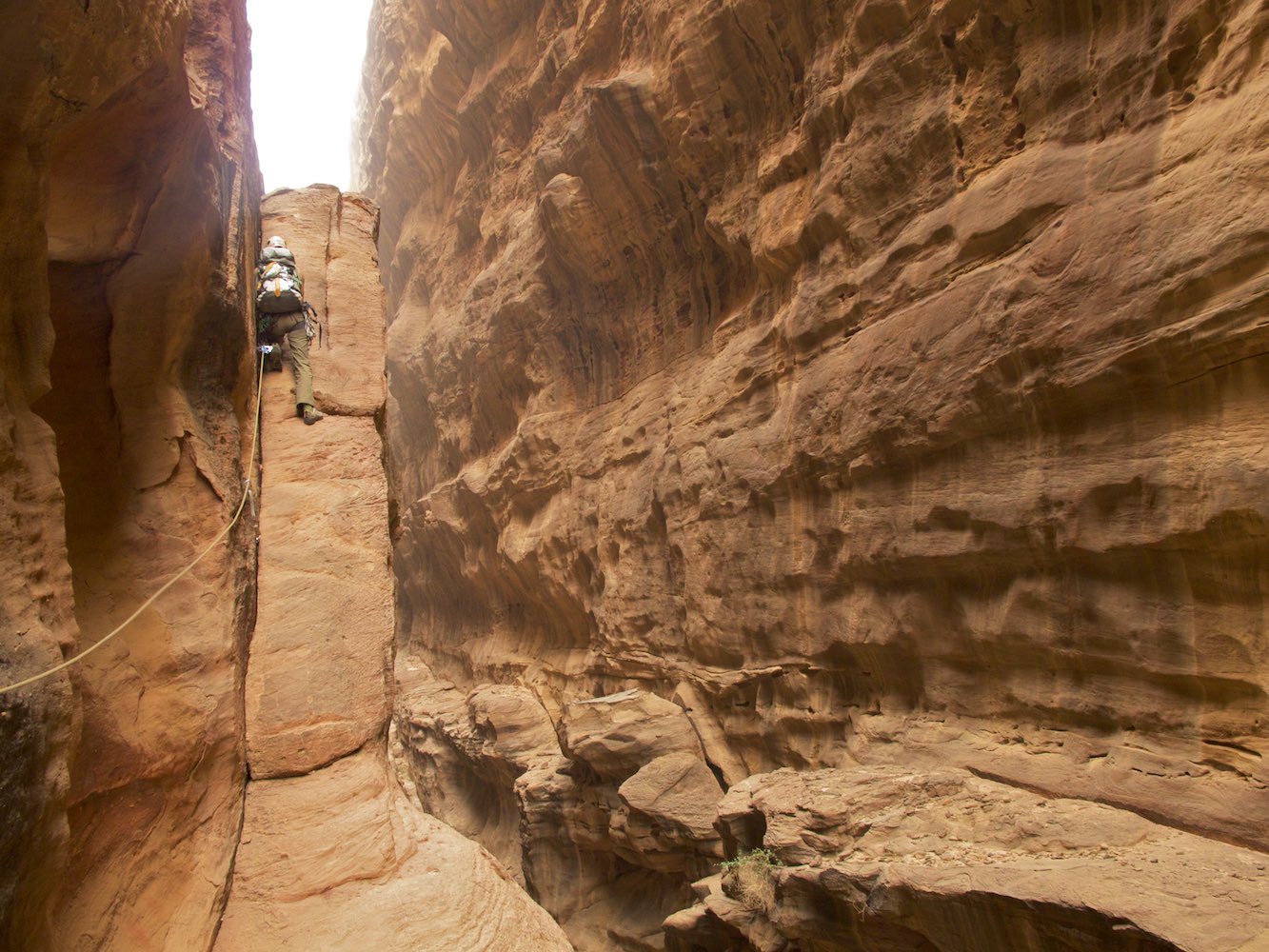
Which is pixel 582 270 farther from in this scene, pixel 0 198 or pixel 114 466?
pixel 0 198

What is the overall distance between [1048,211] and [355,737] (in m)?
6.53

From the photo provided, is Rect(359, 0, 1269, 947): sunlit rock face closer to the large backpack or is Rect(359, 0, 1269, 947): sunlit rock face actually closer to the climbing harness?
the climbing harness

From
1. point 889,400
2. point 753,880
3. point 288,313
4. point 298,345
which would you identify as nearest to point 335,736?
point 753,880

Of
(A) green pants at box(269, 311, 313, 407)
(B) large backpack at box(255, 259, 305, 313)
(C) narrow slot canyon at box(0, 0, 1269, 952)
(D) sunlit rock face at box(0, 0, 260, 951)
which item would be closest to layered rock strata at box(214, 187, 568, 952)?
(C) narrow slot canyon at box(0, 0, 1269, 952)

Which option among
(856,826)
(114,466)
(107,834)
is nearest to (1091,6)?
(856,826)

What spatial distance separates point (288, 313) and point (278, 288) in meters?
0.30

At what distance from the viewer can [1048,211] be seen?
19.4 ft

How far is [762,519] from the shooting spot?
8492 mm

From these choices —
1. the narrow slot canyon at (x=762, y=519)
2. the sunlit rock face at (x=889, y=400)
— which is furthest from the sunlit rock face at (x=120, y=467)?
the sunlit rock face at (x=889, y=400)

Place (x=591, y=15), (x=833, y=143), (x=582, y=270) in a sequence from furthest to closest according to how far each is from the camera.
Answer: (x=582, y=270) < (x=591, y=15) < (x=833, y=143)

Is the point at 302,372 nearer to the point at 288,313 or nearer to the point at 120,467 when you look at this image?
the point at 288,313

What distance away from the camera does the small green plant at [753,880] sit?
621cm

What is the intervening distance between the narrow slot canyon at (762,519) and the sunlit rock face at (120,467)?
0.03m

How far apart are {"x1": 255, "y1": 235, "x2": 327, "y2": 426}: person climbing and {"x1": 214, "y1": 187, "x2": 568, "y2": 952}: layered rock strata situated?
153 millimetres
